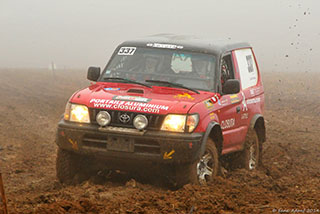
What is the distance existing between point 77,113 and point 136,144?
2.82ft

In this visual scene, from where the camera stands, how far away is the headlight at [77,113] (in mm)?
7438

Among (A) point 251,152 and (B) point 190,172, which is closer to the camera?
(B) point 190,172

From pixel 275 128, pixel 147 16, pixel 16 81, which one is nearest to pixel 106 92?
pixel 275 128

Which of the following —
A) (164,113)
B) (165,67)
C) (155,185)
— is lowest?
(155,185)

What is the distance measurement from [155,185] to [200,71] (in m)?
1.65

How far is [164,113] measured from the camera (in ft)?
23.4

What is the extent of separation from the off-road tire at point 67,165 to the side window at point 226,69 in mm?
2292

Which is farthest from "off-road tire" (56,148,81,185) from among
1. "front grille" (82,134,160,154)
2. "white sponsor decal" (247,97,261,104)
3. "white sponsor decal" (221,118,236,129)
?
"white sponsor decal" (247,97,261,104)

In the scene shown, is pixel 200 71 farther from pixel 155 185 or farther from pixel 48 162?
pixel 48 162

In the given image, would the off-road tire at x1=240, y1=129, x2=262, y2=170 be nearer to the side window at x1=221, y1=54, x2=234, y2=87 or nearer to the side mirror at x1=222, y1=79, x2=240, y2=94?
the side window at x1=221, y1=54, x2=234, y2=87

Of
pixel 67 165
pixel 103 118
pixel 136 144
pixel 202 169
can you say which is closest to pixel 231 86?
pixel 202 169

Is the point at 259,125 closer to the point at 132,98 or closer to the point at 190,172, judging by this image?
the point at 190,172

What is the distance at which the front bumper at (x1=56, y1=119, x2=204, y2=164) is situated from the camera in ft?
23.1

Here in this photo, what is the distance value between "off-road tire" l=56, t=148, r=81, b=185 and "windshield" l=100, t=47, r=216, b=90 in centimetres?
128
